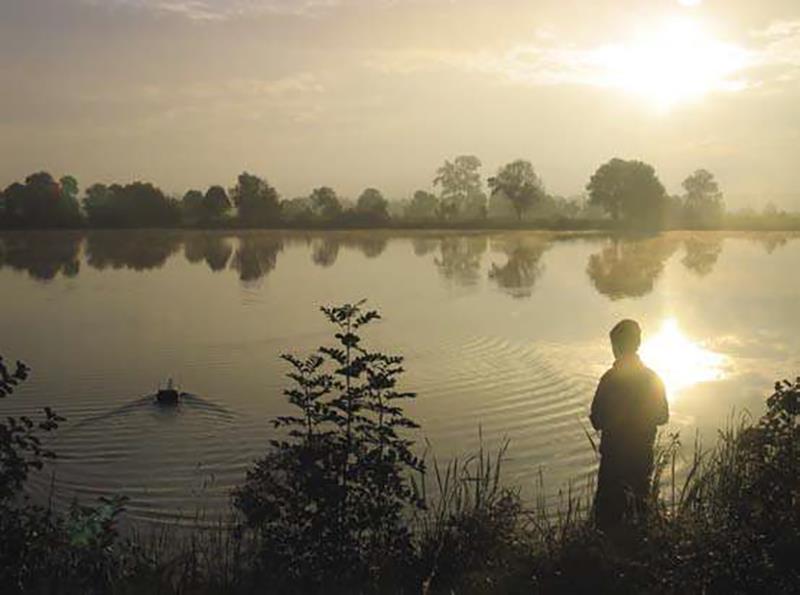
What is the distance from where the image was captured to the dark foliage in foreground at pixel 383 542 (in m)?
6.16

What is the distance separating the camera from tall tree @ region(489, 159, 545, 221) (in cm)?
11994

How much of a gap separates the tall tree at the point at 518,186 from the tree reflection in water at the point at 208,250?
1925 inches

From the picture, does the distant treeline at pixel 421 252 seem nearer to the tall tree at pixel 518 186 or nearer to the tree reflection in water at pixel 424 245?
the tree reflection in water at pixel 424 245

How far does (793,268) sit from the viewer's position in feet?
152

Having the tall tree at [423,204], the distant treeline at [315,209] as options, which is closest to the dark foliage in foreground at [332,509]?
the distant treeline at [315,209]

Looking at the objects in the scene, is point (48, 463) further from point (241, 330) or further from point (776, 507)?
point (241, 330)

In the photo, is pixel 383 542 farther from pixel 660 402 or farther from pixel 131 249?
pixel 131 249

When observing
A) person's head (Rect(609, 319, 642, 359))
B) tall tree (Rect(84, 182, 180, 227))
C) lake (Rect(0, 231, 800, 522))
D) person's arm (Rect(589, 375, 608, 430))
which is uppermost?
tall tree (Rect(84, 182, 180, 227))

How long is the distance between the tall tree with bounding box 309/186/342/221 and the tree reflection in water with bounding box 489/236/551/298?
35.6 m

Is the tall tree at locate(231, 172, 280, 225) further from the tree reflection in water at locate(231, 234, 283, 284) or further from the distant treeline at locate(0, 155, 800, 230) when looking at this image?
the tree reflection in water at locate(231, 234, 283, 284)

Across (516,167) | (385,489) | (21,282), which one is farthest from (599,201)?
(385,489)

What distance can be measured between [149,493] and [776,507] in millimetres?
7324

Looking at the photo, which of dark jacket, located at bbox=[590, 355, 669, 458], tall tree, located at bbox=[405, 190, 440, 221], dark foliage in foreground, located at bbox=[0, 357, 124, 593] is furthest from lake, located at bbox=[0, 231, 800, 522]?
tall tree, located at bbox=[405, 190, 440, 221]

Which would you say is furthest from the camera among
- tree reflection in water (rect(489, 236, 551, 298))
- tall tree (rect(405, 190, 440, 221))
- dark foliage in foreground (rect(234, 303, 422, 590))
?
tall tree (rect(405, 190, 440, 221))
